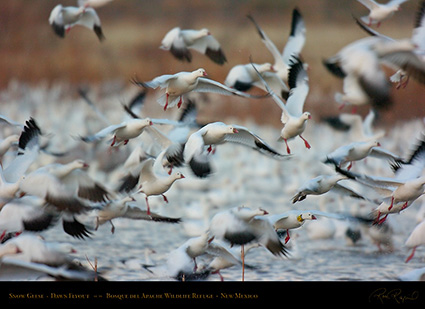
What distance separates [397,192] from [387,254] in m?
1.96

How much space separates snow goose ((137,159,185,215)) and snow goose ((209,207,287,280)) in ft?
2.02

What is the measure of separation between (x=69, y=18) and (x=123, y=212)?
222cm

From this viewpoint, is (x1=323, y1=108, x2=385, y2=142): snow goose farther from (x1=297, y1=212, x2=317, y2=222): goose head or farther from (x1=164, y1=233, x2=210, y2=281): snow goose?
(x1=164, y1=233, x2=210, y2=281): snow goose

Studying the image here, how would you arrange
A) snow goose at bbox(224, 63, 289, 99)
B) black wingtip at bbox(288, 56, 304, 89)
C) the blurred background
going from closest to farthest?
black wingtip at bbox(288, 56, 304, 89), snow goose at bbox(224, 63, 289, 99), the blurred background

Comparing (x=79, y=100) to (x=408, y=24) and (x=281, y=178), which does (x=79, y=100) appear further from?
(x=408, y=24)

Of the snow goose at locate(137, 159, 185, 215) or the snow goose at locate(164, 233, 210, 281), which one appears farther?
the snow goose at locate(137, 159, 185, 215)

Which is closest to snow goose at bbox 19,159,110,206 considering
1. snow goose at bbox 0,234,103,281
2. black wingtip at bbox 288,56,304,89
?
snow goose at bbox 0,234,103,281

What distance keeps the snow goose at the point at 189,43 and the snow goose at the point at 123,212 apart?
1448 mm

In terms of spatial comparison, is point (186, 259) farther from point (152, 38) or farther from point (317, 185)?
point (152, 38)

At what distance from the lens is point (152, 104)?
11688 mm

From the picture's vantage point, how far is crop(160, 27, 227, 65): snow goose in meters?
5.97

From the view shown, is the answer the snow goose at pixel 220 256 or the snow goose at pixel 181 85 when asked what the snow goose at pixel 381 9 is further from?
the snow goose at pixel 220 256

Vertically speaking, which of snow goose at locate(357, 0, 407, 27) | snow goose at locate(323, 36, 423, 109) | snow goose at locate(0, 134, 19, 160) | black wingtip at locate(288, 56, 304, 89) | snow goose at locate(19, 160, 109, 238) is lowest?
snow goose at locate(0, 134, 19, 160)

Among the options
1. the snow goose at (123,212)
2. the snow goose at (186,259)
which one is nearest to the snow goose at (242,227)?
the snow goose at (186,259)
